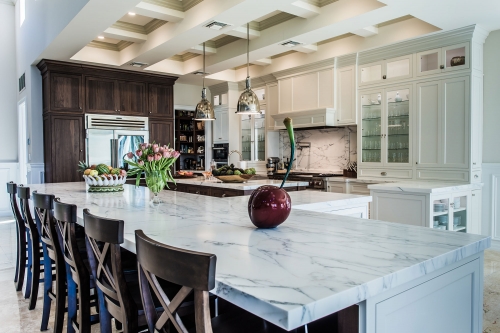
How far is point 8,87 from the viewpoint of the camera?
24.6 ft

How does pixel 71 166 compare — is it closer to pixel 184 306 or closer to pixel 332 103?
pixel 332 103

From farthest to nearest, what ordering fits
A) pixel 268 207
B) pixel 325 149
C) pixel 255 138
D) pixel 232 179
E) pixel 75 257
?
pixel 255 138
pixel 325 149
pixel 232 179
pixel 75 257
pixel 268 207

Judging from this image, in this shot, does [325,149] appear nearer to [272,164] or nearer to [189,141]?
[272,164]

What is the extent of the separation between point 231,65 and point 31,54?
312cm

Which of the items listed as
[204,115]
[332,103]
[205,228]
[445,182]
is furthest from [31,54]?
[445,182]

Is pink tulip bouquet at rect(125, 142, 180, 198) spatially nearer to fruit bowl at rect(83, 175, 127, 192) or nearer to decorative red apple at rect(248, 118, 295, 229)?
fruit bowl at rect(83, 175, 127, 192)

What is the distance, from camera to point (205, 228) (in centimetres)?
170

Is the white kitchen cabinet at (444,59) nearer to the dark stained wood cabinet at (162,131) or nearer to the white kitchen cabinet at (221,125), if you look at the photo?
the white kitchen cabinet at (221,125)

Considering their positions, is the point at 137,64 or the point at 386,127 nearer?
the point at 386,127

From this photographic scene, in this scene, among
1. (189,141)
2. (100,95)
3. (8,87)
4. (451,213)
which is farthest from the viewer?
(189,141)

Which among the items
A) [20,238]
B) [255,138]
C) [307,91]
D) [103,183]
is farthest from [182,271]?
[255,138]

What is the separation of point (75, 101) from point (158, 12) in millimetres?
2574

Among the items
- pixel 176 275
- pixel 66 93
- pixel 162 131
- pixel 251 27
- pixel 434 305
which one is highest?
pixel 251 27

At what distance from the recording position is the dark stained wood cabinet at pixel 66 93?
586 centimetres
